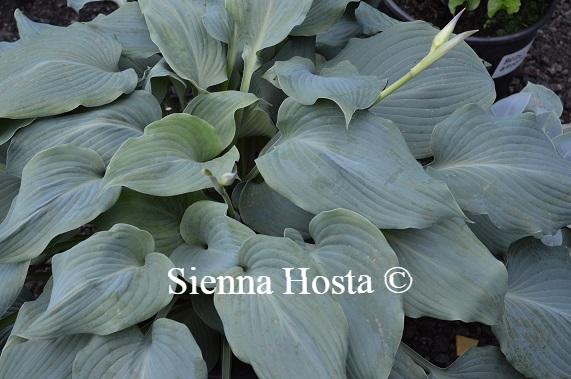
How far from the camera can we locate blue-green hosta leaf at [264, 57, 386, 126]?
108 centimetres

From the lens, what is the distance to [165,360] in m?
0.98

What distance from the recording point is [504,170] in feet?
3.80

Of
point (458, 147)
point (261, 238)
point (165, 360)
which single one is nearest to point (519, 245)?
point (458, 147)

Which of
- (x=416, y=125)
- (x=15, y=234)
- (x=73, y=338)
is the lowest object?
(x=73, y=338)

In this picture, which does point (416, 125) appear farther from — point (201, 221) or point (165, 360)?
point (165, 360)

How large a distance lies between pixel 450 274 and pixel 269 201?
34 centimetres

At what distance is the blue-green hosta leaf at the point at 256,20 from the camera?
127cm

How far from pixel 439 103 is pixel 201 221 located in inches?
20.7

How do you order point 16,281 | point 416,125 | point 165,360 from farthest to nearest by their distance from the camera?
point 416,125, point 16,281, point 165,360

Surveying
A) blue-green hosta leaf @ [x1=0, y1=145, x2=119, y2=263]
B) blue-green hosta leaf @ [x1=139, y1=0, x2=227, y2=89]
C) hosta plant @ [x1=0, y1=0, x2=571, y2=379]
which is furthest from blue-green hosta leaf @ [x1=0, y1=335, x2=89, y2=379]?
blue-green hosta leaf @ [x1=139, y1=0, x2=227, y2=89]

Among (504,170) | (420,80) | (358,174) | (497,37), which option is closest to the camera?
(358,174)

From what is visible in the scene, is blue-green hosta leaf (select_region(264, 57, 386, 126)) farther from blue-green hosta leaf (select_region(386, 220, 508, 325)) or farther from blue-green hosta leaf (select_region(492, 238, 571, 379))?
blue-green hosta leaf (select_region(492, 238, 571, 379))

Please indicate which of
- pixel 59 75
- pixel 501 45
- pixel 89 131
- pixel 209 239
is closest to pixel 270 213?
pixel 209 239

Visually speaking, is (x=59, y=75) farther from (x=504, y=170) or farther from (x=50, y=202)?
(x=504, y=170)
